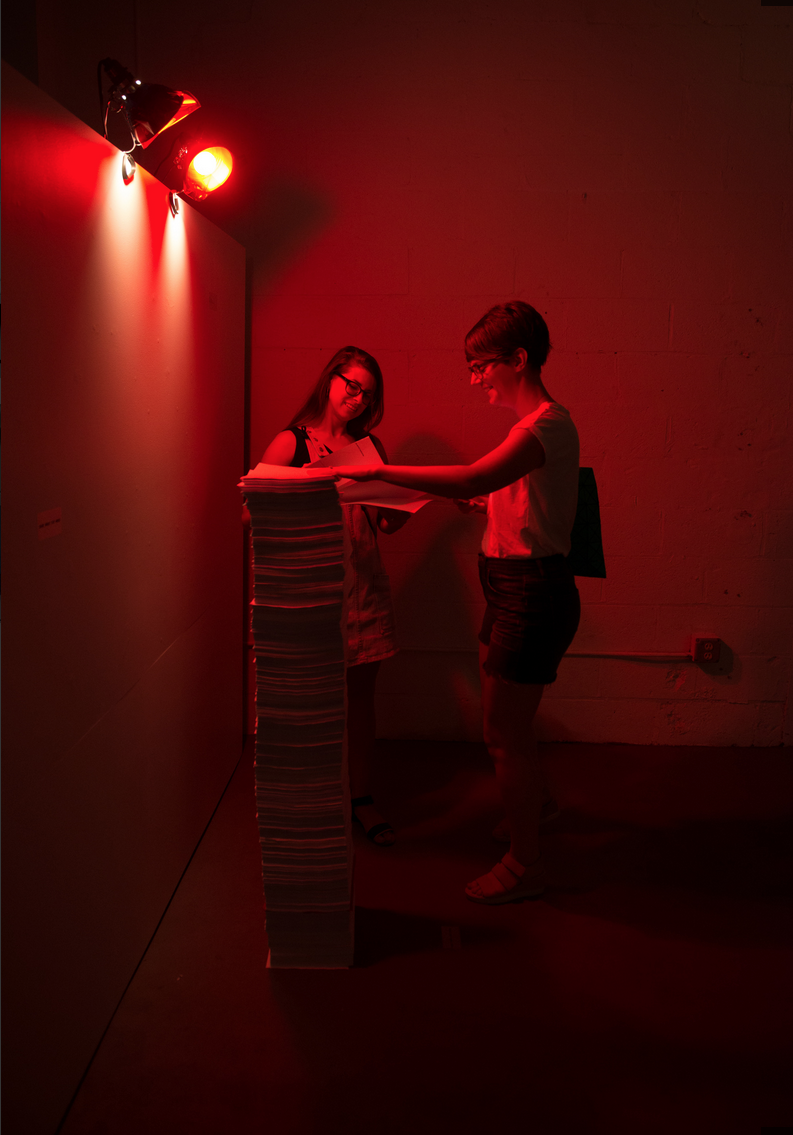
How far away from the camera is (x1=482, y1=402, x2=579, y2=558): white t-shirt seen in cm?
190

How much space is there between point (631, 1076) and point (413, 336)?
247 cm

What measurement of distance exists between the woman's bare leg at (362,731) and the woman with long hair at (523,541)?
493 mm

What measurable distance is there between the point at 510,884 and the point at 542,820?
0.46m

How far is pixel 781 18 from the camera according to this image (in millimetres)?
2887

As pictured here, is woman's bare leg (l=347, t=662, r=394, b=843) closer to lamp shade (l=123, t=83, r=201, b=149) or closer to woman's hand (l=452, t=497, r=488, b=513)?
woman's hand (l=452, t=497, r=488, b=513)

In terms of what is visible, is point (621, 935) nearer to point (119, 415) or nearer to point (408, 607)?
point (408, 607)

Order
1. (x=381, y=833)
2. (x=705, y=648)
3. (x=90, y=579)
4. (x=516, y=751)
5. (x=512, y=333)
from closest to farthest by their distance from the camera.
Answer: (x=90, y=579) < (x=512, y=333) < (x=516, y=751) < (x=381, y=833) < (x=705, y=648)

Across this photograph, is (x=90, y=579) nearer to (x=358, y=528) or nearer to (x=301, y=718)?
(x=301, y=718)

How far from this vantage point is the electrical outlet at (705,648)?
10.5 feet

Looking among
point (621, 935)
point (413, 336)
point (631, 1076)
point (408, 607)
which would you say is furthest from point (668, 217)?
point (631, 1076)

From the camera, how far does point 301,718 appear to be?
5.77 ft

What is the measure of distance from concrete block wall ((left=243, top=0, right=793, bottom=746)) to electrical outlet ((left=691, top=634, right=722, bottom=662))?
0.05 metres

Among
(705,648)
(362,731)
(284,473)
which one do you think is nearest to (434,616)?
(362,731)

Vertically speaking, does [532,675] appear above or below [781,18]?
below
